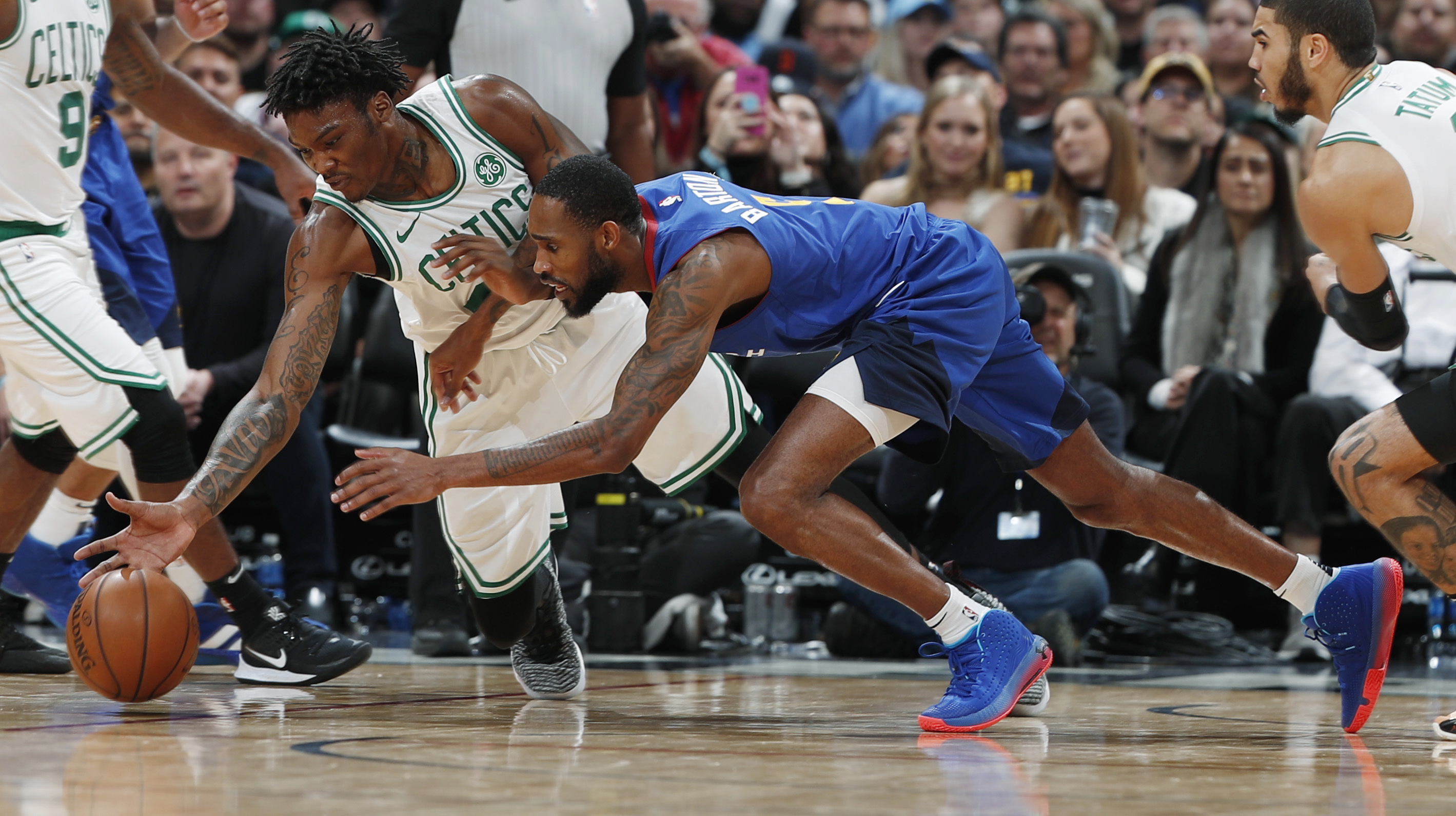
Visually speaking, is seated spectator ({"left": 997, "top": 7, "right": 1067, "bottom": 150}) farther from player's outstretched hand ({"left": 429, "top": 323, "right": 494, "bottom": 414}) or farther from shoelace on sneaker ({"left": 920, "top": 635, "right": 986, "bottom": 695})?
shoelace on sneaker ({"left": 920, "top": 635, "right": 986, "bottom": 695})

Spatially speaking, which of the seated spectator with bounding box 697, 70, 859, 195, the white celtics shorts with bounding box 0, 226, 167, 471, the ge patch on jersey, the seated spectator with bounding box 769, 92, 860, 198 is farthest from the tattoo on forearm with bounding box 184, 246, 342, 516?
the seated spectator with bounding box 769, 92, 860, 198

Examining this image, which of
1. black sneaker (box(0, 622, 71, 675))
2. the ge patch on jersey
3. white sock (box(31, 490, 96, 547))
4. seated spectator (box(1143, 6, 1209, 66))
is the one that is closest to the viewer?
the ge patch on jersey

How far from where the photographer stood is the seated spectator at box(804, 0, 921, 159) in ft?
29.0

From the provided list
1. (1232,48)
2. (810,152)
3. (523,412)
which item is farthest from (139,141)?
(1232,48)

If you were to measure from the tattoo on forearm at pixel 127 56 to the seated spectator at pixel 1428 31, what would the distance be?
624 centimetres

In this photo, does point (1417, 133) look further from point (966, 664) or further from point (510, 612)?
point (510, 612)

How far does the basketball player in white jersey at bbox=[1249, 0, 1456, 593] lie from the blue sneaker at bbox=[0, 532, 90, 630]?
12.9 ft

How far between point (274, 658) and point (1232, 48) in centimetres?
634

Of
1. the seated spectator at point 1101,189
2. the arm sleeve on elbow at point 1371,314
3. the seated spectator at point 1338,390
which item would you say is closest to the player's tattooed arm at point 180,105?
the arm sleeve on elbow at point 1371,314

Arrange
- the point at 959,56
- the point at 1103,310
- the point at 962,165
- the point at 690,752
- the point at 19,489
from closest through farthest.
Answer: the point at 690,752
the point at 19,489
the point at 1103,310
the point at 962,165
the point at 959,56

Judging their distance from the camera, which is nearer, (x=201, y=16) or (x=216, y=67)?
(x=201, y=16)

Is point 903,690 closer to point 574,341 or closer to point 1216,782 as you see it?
point 574,341

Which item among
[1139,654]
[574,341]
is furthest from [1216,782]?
[1139,654]

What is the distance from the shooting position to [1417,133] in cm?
340
